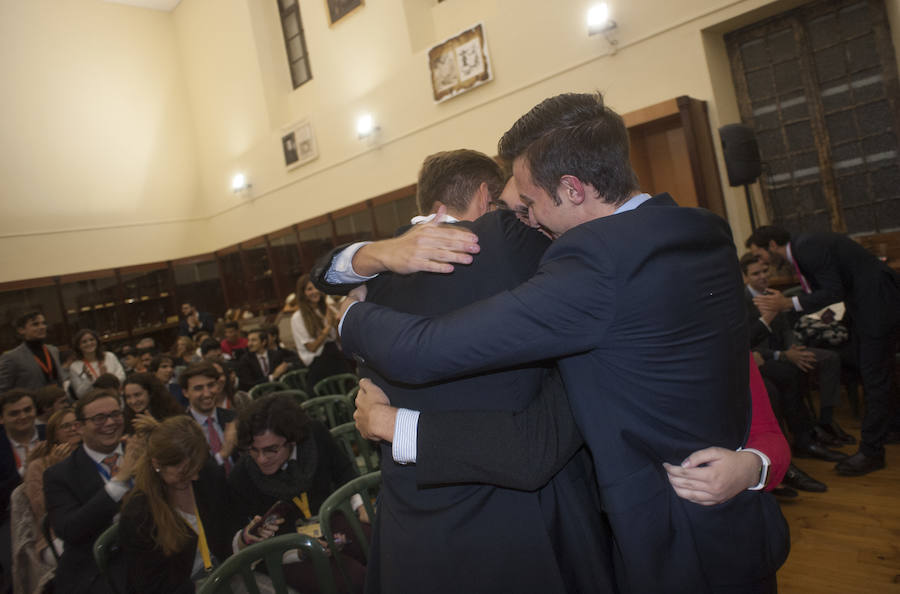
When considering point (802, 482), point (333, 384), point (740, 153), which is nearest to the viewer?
point (802, 482)

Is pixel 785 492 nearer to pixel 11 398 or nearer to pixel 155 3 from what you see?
pixel 11 398

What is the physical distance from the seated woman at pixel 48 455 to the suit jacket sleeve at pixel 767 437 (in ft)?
9.57

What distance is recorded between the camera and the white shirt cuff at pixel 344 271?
50.3 inches

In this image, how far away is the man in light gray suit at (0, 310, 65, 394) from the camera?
4.98 meters

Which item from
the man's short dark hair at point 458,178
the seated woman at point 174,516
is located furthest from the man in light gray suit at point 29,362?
the man's short dark hair at point 458,178

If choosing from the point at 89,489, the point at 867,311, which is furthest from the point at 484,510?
the point at 867,311

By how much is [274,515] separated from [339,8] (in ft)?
25.1

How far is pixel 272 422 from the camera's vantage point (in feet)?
8.31

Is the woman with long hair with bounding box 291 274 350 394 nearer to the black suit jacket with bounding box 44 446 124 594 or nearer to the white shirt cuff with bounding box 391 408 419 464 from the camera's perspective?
the black suit jacket with bounding box 44 446 124 594

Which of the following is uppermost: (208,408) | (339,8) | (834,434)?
(339,8)

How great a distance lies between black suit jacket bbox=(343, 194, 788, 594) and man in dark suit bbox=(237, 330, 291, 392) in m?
4.84

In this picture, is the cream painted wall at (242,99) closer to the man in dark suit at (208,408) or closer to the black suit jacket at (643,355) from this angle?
the man in dark suit at (208,408)

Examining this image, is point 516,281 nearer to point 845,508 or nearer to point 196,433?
point 196,433

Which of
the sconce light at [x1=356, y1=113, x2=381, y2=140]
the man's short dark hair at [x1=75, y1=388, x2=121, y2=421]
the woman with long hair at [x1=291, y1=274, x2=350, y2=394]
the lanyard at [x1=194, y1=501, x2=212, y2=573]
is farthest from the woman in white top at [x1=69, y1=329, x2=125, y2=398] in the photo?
the sconce light at [x1=356, y1=113, x2=381, y2=140]
